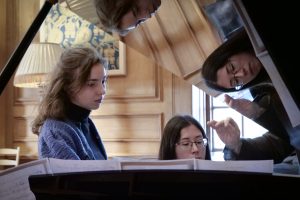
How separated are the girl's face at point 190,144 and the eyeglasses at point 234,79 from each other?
1.54 feet

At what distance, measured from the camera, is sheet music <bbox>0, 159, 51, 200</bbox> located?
0.71m

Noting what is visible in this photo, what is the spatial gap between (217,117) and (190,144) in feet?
0.51

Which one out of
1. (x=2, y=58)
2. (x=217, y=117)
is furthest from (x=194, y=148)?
(x=2, y=58)

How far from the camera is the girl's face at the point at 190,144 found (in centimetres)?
139

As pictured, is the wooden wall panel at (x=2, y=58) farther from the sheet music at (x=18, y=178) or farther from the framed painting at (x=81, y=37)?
the sheet music at (x=18, y=178)

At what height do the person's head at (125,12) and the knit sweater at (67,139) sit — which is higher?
the person's head at (125,12)

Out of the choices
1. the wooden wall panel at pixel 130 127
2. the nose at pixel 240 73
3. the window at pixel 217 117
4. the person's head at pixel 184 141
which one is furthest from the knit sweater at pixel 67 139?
the wooden wall panel at pixel 130 127

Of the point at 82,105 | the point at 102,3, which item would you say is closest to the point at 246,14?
the point at 102,3

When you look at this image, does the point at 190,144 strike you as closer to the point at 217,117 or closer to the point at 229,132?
the point at 217,117

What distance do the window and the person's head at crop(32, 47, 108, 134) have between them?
307mm

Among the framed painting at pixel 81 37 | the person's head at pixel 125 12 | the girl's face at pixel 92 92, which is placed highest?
the framed painting at pixel 81 37

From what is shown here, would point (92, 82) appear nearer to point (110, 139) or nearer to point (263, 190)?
point (263, 190)

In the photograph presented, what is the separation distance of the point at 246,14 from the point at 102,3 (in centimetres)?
55

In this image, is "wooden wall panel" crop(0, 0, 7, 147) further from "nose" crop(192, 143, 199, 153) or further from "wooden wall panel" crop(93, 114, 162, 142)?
"nose" crop(192, 143, 199, 153)
